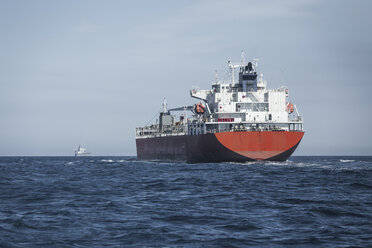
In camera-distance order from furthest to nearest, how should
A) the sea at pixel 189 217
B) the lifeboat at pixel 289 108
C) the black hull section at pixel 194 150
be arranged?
the lifeboat at pixel 289 108
the black hull section at pixel 194 150
the sea at pixel 189 217

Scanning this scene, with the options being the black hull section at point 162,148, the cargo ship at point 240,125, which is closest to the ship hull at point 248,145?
the cargo ship at point 240,125

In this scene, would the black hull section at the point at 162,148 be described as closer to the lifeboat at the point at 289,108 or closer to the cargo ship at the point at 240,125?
the cargo ship at the point at 240,125

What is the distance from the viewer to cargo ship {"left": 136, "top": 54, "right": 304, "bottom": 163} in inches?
2263

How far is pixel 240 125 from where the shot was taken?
→ 62.5 m

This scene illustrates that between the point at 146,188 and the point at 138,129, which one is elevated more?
the point at 138,129

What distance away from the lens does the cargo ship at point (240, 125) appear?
189ft

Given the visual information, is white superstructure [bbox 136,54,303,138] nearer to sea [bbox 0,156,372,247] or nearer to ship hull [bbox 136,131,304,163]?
ship hull [bbox 136,131,304,163]

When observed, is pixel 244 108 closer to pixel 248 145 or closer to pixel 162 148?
pixel 248 145

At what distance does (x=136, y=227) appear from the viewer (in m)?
16.5

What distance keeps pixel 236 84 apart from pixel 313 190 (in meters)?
42.6

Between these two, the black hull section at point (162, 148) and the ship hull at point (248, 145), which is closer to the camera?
the ship hull at point (248, 145)

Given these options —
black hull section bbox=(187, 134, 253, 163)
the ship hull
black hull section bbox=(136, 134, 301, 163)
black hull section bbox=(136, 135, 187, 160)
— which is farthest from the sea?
black hull section bbox=(136, 135, 187, 160)

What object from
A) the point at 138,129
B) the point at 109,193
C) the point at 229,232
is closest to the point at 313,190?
the point at 109,193

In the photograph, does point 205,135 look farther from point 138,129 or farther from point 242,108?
point 138,129
